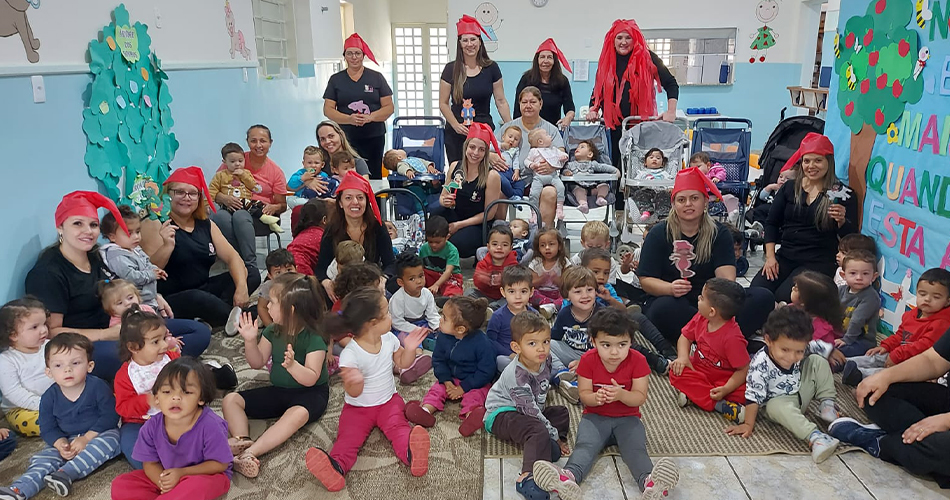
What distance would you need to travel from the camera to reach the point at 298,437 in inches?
118

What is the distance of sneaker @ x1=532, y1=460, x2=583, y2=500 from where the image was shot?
2.40 meters

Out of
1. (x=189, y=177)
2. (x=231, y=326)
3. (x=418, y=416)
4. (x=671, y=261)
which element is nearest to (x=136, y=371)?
(x=418, y=416)

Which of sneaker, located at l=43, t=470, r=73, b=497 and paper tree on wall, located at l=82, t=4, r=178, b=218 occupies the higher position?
paper tree on wall, located at l=82, t=4, r=178, b=218

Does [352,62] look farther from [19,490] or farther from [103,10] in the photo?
[19,490]

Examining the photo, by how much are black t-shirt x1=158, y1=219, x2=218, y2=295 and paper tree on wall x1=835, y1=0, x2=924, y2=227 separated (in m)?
4.05

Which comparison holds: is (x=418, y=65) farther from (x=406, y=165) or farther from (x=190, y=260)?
(x=190, y=260)

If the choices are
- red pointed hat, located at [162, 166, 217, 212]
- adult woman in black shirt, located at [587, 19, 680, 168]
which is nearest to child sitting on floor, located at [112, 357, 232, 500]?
red pointed hat, located at [162, 166, 217, 212]

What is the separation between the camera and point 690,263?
374 centimetres

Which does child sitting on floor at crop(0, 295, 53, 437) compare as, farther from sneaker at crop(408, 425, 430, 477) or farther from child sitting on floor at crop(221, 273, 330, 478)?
sneaker at crop(408, 425, 430, 477)

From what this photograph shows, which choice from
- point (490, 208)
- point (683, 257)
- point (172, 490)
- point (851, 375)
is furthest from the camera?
point (490, 208)

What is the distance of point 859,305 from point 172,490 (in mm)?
3329

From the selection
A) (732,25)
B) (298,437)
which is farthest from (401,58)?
(298,437)

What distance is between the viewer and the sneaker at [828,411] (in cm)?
296

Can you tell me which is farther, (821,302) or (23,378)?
(821,302)
